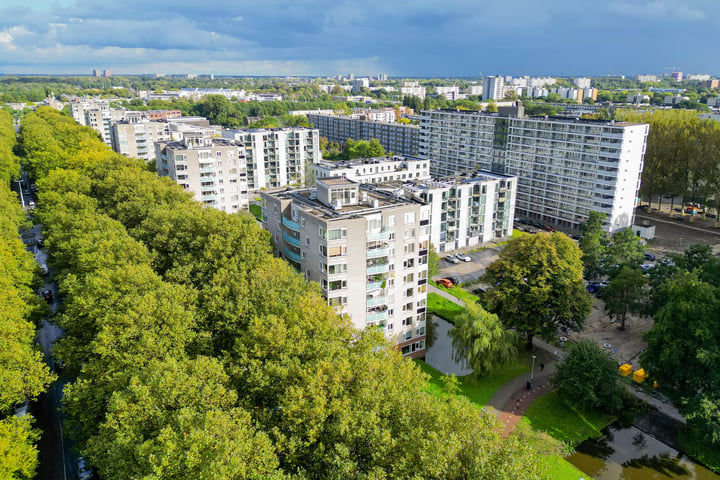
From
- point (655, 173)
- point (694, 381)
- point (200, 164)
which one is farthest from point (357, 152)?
point (694, 381)

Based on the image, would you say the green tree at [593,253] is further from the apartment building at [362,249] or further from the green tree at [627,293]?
the apartment building at [362,249]

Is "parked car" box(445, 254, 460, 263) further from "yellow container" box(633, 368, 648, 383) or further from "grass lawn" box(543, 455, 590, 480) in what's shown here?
"grass lawn" box(543, 455, 590, 480)

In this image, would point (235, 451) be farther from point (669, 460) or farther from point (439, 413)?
point (669, 460)

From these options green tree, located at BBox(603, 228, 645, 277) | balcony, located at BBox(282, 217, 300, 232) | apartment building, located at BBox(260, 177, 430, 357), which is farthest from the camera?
green tree, located at BBox(603, 228, 645, 277)

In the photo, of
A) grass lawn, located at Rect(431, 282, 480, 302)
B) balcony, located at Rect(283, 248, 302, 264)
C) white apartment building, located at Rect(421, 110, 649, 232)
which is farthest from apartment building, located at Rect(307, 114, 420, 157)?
balcony, located at Rect(283, 248, 302, 264)

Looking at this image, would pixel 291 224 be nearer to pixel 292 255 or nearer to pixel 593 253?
pixel 292 255

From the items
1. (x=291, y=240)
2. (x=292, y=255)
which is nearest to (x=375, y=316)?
(x=292, y=255)

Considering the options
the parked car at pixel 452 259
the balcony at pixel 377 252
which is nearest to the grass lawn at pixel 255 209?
the parked car at pixel 452 259
